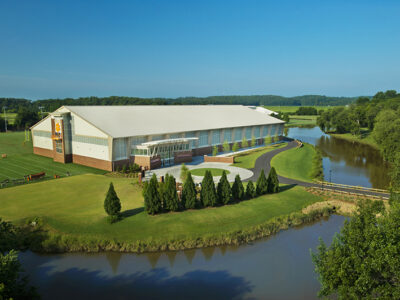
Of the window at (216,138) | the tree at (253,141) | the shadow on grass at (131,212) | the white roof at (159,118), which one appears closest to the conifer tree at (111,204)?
the shadow on grass at (131,212)

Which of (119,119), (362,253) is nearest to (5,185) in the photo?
(119,119)

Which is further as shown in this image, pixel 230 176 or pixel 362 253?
pixel 230 176

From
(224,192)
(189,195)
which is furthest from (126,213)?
(224,192)

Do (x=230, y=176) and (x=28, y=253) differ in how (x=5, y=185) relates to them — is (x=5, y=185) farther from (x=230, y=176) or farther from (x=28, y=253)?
(x=230, y=176)

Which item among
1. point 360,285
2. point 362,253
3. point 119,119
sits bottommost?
point 360,285

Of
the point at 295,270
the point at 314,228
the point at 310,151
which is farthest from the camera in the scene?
the point at 310,151

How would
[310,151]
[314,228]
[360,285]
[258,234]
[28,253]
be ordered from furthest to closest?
[310,151] → [314,228] → [258,234] → [28,253] → [360,285]

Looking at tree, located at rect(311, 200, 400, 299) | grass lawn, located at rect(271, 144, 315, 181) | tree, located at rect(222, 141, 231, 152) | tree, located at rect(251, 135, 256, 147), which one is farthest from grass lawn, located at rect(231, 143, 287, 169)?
tree, located at rect(311, 200, 400, 299)
